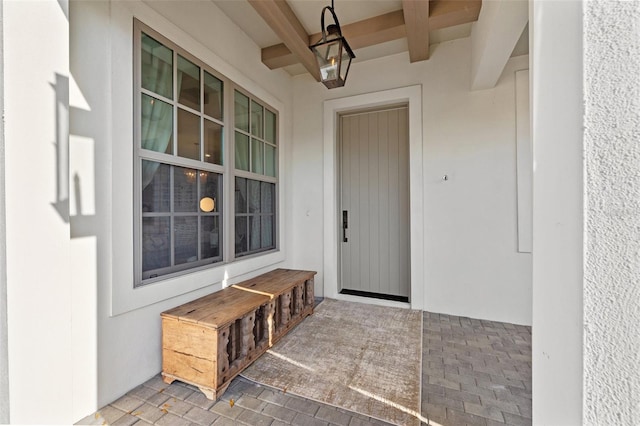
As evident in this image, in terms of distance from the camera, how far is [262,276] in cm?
311

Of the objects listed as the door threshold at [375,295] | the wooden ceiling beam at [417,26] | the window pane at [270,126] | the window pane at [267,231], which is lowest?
the door threshold at [375,295]

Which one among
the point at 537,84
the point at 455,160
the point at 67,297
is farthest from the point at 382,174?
the point at 67,297

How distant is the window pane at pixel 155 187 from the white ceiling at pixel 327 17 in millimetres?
1848

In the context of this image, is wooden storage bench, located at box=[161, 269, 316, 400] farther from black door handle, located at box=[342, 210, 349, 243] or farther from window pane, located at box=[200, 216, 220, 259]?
black door handle, located at box=[342, 210, 349, 243]

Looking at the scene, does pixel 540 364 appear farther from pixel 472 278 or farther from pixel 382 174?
pixel 382 174

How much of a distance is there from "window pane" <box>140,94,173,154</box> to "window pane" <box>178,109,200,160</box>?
0.09 m

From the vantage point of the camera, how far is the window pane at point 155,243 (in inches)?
80.0

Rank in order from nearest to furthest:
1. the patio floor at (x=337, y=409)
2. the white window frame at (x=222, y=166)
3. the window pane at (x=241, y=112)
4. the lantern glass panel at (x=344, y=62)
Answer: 1. the patio floor at (x=337, y=409)
2. the lantern glass panel at (x=344, y=62)
3. the white window frame at (x=222, y=166)
4. the window pane at (x=241, y=112)

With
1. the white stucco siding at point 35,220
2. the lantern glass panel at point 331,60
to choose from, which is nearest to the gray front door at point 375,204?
the lantern glass panel at point 331,60

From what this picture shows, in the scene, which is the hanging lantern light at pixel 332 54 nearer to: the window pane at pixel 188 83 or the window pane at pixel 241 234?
the window pane at pixel 188 83

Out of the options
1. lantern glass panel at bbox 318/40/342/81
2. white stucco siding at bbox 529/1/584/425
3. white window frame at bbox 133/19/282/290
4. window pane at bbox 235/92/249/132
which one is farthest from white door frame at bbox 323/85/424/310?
white stucco siding at bbox 529/1/584/425

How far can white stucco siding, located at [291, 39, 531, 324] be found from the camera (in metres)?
3.04

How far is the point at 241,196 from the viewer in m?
3.11

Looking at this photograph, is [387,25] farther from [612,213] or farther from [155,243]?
[155,243]
